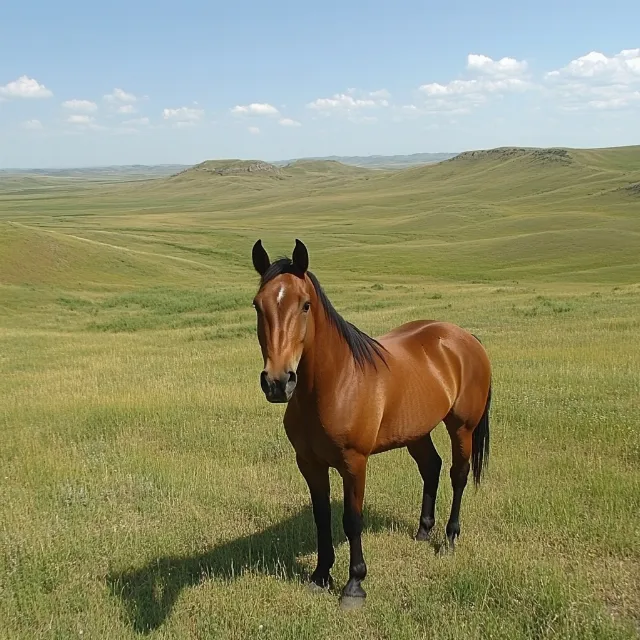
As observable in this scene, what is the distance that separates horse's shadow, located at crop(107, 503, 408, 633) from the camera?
16.1 feet

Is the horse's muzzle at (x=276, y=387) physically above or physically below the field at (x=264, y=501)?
above

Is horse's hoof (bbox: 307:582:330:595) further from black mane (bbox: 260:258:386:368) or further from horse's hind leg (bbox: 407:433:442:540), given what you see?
black mane (bbox: 260:258:386:368)

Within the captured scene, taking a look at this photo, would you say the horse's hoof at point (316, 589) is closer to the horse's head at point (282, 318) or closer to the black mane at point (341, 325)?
the black mane at point (341, 325)

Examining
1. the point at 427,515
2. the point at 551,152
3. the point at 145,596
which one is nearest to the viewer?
the point at 145,596

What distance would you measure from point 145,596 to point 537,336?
15.0m

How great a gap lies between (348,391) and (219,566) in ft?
6.82

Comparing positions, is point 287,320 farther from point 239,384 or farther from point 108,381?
point 108,381

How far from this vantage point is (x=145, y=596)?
16.6 ft

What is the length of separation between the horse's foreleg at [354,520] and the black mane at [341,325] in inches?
32.2

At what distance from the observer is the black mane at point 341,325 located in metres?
4.41

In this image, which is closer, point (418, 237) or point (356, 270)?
point (356, 270)

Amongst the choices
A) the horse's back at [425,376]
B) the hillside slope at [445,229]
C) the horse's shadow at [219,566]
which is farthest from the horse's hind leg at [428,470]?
the hillside slope at [445,229]

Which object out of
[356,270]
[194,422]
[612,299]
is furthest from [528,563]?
[356,270]

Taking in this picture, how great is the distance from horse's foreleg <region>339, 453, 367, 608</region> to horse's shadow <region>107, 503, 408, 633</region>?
62 cm
